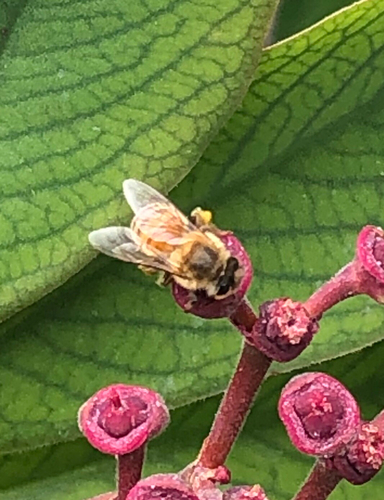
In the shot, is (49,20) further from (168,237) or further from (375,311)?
(375,311)

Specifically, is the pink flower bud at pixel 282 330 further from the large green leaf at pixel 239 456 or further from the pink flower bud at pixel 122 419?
the large green leaf at pixel 239 456

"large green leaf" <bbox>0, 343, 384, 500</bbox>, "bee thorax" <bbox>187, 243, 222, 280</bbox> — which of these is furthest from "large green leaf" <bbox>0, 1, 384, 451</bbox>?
"bee thorax" <bbox>187, 243, 222, 280</bbox>

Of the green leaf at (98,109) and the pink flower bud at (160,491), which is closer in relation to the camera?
the pink flower bud at (160,491)

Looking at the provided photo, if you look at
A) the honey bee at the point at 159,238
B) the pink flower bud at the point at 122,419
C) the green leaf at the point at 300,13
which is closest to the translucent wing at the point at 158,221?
the honey bee at the point at 159,238

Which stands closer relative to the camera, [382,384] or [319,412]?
[319,412]

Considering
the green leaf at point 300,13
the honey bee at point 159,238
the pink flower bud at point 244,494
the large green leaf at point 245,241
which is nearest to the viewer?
the pink flower bud at point 244,494

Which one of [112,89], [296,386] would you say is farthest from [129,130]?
[296,386]
